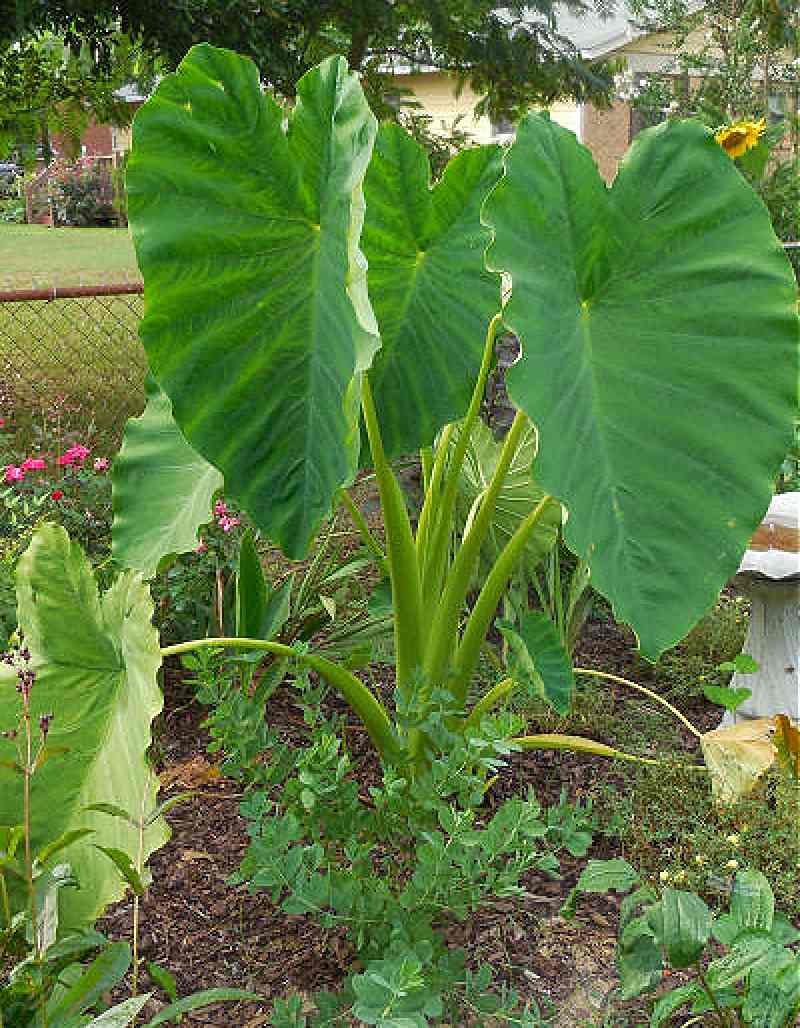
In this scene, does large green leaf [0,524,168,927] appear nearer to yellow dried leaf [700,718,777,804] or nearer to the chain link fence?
yellow dried leaf [700,718,777,804]

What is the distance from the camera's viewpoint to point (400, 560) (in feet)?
6.66

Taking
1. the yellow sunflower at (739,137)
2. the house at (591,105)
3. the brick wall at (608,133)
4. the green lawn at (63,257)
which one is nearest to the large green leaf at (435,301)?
the yellow sunflower at (739,137)

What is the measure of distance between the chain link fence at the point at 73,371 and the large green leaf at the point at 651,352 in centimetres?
250

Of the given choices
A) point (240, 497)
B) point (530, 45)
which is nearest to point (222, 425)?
point (240, 497)

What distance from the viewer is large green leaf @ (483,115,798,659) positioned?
5.05 ft

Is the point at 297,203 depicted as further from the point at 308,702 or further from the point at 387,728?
the point at 387,728

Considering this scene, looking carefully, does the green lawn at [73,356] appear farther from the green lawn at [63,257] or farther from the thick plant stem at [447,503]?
the thick plant stem at [447,503]

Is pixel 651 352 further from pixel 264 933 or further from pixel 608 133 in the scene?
pixel 608 133

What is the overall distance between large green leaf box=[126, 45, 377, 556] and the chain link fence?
2184 mm

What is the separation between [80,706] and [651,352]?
100 cm

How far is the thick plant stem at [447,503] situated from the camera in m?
2.04

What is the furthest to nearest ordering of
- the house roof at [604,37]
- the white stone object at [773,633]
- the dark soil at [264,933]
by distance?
1. the house roof at [604,37]
2. the white stone object at [773,633]
3. the dark soil at [264,933]

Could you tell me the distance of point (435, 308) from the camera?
6.84 feet

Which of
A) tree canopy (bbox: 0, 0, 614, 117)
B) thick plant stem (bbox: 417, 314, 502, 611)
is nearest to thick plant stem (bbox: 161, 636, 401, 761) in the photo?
thick plant stem (bbox: 417, 314, 502, 611)
